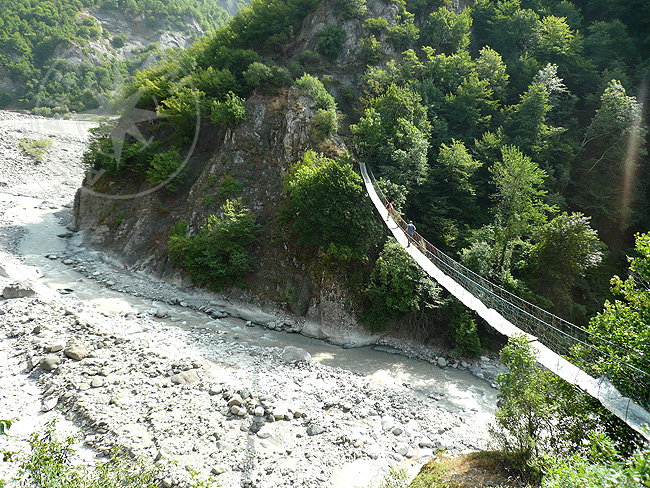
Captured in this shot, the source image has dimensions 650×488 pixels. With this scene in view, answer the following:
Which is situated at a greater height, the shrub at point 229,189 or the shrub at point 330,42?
the shrub at point 330,42

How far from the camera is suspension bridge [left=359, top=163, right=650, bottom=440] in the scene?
5.93 meters

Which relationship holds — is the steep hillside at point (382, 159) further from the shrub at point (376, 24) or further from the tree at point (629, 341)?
the tree at point (629, 341)

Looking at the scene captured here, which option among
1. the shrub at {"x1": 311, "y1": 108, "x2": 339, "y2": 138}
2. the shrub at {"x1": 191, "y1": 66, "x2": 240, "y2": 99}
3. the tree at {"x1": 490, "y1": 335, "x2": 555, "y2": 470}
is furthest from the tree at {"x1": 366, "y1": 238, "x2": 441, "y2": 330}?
the shrub at {"x1": 191, "y1": 66, "x2": 240, "y2": 99}

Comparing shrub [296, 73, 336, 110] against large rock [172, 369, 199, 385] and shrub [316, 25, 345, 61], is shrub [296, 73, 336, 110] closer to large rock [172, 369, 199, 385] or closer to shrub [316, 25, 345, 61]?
shrub [316, 25, 345, 61]

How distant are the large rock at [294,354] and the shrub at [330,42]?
23.5 meters

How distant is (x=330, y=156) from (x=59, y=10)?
69.7m

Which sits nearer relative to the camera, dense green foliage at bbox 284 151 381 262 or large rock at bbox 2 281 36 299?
large rock at bbox 2 281 36 299

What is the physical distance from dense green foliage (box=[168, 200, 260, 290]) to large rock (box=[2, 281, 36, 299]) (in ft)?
22.0

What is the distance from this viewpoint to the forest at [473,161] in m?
14.4

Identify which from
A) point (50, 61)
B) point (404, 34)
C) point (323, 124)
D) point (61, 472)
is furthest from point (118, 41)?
point (61, 472)

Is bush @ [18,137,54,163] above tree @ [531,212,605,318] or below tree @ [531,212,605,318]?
below

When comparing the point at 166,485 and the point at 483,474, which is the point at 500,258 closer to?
the point at 483,474

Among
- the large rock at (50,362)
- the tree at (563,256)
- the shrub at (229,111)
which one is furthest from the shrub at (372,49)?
the large rock at (50,362)

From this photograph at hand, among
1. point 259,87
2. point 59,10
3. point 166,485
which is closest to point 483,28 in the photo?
point 259,87
